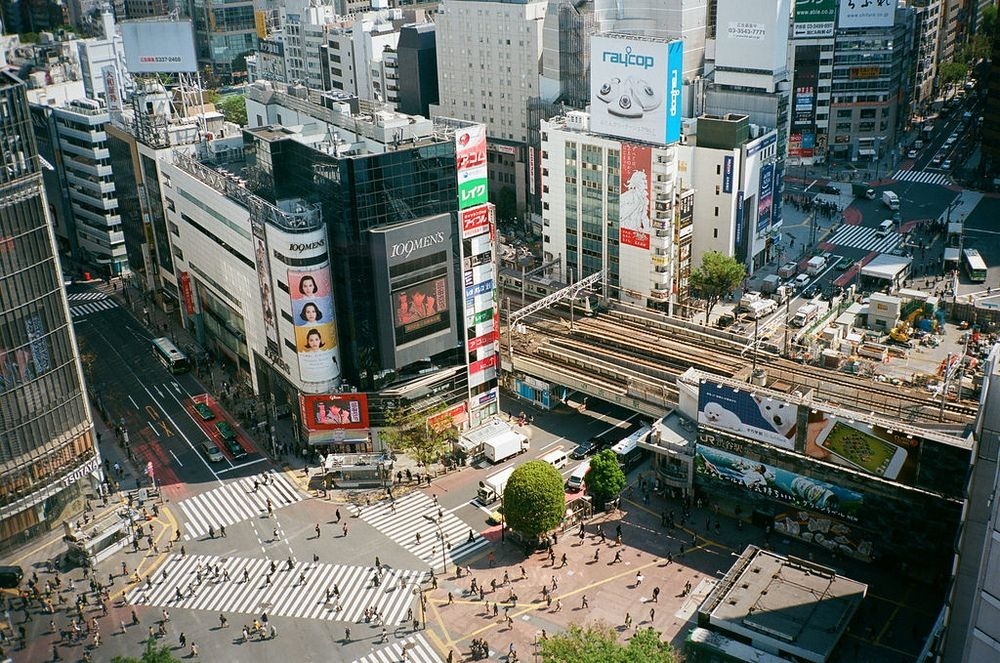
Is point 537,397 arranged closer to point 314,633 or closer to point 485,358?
point 485,358

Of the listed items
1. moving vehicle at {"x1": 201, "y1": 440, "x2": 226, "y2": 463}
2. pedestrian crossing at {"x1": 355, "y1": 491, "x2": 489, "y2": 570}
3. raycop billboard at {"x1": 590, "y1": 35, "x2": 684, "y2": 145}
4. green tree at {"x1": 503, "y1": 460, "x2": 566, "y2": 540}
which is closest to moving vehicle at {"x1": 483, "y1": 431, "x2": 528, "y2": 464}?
pedestrian crossing at {"x1": 355, "y1": 491, "x2": 489, "y2": 570}

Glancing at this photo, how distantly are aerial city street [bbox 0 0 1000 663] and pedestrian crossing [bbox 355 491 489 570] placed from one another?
0.40m

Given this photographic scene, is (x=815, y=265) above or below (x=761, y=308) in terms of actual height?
above

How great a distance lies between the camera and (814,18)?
19425 cm

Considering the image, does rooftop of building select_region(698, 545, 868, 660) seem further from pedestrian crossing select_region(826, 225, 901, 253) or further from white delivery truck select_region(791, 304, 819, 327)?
pedestrian crossing select_region(826, 225, 901, 253)

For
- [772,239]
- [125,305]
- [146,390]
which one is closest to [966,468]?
[772,239]

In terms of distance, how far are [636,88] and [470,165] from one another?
32.5 meters

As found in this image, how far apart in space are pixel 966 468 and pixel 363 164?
60041 millimetres

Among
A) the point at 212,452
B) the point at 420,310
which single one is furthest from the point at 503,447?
the point at 212,452

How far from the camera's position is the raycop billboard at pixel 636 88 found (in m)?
128

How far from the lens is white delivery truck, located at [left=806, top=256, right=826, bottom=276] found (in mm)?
154125

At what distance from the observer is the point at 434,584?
9094 centimetres

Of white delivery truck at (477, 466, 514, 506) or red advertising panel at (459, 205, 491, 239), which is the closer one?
white delivery truck at (477, 466, 514, 506)

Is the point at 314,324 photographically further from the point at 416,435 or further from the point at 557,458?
the point at 557,458
